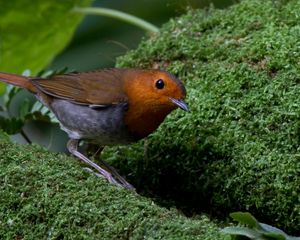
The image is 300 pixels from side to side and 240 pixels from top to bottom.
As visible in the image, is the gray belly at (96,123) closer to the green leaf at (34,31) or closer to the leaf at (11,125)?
the leaf at (11,125)

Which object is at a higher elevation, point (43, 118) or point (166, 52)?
point (166, 52)

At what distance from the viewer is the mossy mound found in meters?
4.01

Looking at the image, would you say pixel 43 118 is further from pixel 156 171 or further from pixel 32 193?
pixel 32 193

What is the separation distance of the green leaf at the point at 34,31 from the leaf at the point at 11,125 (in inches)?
48.2

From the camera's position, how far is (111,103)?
15.2 ft

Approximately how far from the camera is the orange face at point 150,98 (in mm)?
4406

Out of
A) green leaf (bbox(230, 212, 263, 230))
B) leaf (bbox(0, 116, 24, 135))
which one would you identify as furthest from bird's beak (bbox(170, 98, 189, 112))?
green leaf (bbox(230, 212, 263, 230))

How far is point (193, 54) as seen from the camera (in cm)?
484

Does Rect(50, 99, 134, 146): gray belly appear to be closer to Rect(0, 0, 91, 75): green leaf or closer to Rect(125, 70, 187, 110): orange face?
Rect(125, 70, 187, 110): orange face

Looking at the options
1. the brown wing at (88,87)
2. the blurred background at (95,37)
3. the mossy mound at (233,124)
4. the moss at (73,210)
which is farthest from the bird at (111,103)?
the blurred background at (95,37)

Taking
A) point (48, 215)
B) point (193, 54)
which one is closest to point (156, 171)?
point (193, 54)

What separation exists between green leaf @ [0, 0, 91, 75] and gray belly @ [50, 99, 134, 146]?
4.32ft

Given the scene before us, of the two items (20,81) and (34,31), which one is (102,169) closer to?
(20,81)

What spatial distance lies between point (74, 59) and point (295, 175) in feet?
9.76
